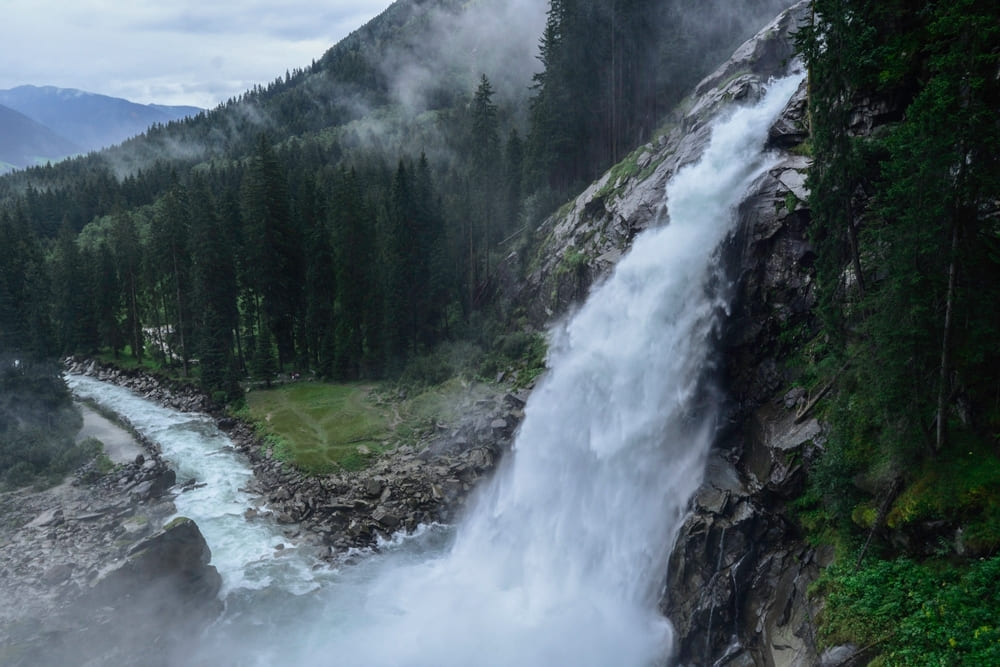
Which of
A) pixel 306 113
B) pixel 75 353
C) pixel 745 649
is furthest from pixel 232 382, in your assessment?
pixel 306 113

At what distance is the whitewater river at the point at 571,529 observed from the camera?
20.3m

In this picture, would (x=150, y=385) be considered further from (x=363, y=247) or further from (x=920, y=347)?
(x=920, y=347)

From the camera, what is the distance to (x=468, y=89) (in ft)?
440

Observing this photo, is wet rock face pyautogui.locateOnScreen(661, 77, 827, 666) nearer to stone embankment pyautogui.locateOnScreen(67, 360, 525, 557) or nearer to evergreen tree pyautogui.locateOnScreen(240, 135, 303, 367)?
stone embankment pyautogui.locateOnScreen(67, 360, 525, 557)

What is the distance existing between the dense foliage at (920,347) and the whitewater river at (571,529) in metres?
5.87

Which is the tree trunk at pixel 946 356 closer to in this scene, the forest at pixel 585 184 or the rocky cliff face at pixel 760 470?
the forest at pixel 585 184

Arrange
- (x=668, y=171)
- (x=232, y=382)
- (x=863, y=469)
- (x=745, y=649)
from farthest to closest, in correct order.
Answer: (x=232, y=382) < (x=668, y=171) < (x=745, y=649) < (x=863, y=469)

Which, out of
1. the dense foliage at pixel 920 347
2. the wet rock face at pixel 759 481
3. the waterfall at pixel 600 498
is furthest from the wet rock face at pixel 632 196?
the dense foliage at pixel 920 347

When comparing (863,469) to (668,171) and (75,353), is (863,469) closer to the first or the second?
(668,171)

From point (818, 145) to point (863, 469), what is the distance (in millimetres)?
9870

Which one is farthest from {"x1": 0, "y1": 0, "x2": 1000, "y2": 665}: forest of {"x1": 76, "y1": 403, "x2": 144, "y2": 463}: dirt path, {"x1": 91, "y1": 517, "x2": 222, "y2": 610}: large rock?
{"x1": 91, "y1": 517, "x2": 222, "y2": 610}: large rock

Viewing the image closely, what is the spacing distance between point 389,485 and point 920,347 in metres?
23.4

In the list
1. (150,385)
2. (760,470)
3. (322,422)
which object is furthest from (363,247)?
(760,470)

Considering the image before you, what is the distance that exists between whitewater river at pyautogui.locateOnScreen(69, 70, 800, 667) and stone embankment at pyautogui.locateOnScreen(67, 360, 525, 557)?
1.17 metres
